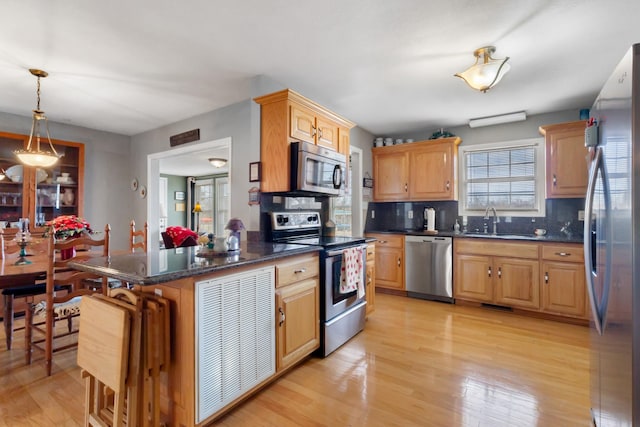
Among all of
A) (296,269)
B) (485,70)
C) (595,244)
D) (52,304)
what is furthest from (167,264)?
(485,70)

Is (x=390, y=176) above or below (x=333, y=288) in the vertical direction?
above

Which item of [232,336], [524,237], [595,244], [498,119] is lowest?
[232,336]

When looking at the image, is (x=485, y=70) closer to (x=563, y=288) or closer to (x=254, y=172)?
(x=254, y=172)

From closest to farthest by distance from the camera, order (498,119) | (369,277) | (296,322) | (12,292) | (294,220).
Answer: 1. (296,322)
2. (12,292)
3. (294,220)
4. (369,277)
5. (498,119)

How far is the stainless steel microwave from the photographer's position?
2596 millimetres

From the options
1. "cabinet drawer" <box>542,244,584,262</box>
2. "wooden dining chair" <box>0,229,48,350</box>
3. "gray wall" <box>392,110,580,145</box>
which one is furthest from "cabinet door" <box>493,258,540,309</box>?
"wooden dining chair" <box>0,229,48,350</box>

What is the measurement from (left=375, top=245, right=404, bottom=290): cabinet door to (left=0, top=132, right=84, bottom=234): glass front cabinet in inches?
168

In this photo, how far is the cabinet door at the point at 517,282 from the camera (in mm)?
3434

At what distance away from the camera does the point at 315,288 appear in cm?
241

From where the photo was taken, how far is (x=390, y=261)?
4.36 meters

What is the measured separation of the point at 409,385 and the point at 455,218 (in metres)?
3.01

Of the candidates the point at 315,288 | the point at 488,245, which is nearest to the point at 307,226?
the point at 315,288

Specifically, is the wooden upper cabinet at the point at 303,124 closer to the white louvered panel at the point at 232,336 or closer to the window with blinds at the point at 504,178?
the white louvered panel at the point at 232,336

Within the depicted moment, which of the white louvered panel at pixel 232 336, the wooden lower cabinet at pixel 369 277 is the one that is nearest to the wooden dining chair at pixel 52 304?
the white louvered panel at pixel 232 336
